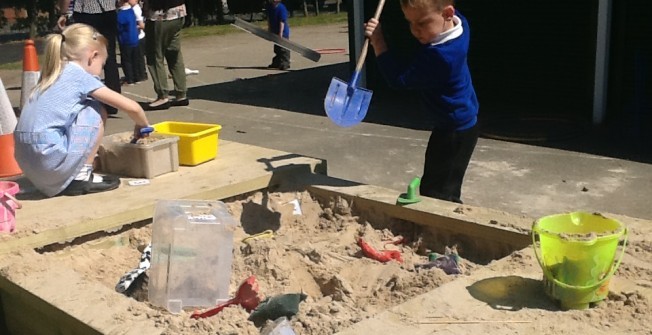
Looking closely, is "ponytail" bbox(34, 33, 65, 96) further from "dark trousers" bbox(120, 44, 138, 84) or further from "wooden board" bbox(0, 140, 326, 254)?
"dark trousers" bbox(120, 44, 138, 84)

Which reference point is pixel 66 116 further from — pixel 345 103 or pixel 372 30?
pixel 372 30

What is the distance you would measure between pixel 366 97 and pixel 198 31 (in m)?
18.3

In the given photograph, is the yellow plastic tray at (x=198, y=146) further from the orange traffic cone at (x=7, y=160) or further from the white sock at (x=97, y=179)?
the orange traffic cone at (x=7, y=160)

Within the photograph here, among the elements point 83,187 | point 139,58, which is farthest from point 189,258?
point 139,58

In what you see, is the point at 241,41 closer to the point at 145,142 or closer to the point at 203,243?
the point at 145,142

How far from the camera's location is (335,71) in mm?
11977

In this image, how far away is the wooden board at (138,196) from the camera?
356cm

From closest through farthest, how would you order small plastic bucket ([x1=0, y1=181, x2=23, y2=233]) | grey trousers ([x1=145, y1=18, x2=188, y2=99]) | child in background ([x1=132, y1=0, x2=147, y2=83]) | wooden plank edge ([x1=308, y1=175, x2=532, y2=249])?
1. wooden plank edge ([x1=308, y1=175, x2=532, y2=249])
2. small plastic bucket ([x1=0, y1=181, x2=23, y2=233])
3. grey trousers ([x1=145, y1=18, x2=188, y2=99])
4. child in background ([x1=132, y1=0, x2=147, y2=83])

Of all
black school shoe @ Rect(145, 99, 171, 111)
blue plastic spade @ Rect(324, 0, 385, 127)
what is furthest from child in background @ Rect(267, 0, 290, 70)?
blue plastic spade @ Rect(324, 0, 385, 127)

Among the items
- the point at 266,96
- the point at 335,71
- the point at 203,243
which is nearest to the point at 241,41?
the point at 335,71

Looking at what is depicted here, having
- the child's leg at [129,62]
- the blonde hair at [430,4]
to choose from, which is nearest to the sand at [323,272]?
the blonde hair at [430,4]

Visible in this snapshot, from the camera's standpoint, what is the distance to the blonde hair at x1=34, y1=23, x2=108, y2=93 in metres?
3.95

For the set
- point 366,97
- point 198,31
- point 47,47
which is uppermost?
point 47,47

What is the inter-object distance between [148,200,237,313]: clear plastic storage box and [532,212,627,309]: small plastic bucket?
130 cm
